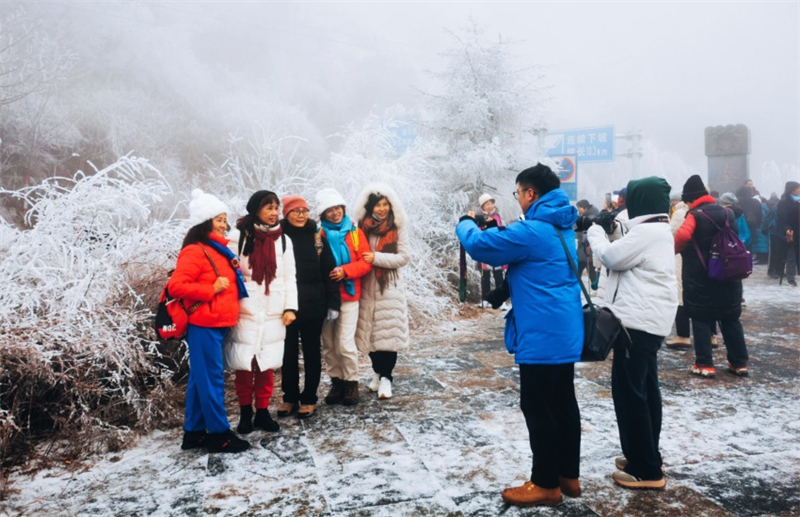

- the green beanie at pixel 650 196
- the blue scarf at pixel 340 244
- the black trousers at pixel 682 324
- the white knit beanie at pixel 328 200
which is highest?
the white knit beanie at pixel 328 200

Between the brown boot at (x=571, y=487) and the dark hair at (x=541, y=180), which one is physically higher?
the dark hair at (x=541, y=180)

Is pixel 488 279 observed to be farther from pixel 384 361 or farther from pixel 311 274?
pixel 311 274

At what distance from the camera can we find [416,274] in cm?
883

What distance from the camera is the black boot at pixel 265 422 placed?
4074mm

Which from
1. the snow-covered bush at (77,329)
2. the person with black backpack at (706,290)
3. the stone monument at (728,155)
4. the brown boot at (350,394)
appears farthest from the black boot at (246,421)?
the stone monument at (728,155)

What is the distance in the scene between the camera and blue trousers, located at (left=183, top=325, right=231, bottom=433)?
3629 millimetres

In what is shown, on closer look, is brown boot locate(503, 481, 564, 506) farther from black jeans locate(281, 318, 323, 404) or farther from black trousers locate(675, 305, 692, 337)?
black trousers locate(675, 305, 692, 337)

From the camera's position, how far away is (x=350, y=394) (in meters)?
4.68

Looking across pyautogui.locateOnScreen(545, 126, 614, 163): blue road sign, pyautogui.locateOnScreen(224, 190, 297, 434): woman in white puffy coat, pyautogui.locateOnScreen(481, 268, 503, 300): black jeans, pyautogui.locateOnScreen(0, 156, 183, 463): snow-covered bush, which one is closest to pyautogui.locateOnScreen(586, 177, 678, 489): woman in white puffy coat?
pyautogui.locateOnScreen(224, 190, 297, 434): woman in white puffy coat

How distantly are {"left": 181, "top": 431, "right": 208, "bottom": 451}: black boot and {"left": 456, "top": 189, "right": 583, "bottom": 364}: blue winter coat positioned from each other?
2.24 metres

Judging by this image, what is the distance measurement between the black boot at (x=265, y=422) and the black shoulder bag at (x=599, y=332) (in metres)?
2.30

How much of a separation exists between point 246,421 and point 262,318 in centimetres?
77

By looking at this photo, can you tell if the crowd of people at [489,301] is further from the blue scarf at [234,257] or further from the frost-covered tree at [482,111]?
the frost-covered tree at [482,111]

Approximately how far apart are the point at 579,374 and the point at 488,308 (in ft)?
13.8
